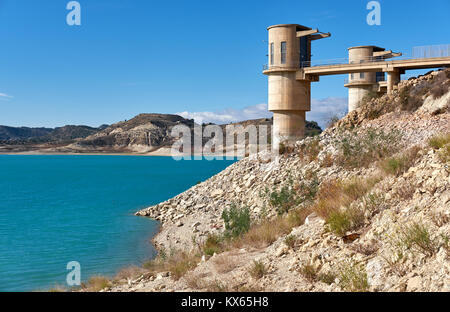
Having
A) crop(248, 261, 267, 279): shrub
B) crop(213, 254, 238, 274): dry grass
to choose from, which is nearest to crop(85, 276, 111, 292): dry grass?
crop(213, 254, 238, 274): dry grass

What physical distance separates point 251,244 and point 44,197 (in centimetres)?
2855

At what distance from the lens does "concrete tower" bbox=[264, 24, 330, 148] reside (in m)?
25.3

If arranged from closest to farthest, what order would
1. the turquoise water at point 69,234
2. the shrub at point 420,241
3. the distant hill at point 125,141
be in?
the shrub at point 420,241, the turquoise water at point 69,234, the distant hill at point 125,141

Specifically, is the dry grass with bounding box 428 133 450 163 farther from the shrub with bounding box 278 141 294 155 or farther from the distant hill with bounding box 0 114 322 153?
→ the distant hill with bounding box 0 114 322 153

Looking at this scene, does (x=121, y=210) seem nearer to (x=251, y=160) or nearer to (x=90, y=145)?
(x=251, y=160)

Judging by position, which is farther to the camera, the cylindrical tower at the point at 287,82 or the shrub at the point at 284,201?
the cylindrical tower at the point at 287,82

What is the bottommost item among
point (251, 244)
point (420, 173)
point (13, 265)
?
point (13, 265)

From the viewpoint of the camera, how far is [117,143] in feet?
448

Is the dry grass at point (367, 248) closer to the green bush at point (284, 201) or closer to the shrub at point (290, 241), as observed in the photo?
the shrub at point (290, 241)

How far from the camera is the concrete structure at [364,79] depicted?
32844mm

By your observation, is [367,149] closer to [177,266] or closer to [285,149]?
[285,149]

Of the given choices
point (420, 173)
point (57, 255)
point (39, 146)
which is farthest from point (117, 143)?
point (420, 173)

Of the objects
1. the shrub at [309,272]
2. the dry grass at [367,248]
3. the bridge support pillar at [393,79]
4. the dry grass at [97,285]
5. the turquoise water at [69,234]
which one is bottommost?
the turquoise water at [69,234]

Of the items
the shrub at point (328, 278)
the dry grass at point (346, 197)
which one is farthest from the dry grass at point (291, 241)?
the shrub at point (328, 278)
